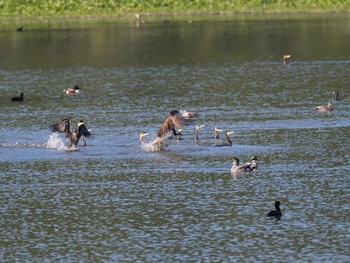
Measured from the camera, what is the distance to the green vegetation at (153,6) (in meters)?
79.8

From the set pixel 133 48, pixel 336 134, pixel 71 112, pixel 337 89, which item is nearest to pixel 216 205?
pixel 336 134

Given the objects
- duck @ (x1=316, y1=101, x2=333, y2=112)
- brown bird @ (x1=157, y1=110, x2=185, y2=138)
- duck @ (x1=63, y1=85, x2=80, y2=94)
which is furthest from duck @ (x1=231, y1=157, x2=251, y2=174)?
duck @ (x1=63, y1=85, x2=80, y2=94)

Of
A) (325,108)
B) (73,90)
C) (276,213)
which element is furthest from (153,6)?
(276,213)

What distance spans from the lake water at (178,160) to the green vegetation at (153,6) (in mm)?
18374

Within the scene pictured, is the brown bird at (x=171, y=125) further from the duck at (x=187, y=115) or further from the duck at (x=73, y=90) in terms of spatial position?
the duck at (x=73, y=90)

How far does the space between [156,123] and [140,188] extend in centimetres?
A: 938

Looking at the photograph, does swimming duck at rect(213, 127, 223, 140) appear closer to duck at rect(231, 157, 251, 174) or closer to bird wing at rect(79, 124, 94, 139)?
bird wing at rect(79, 124, 94, 139)

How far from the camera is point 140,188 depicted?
1096 inches

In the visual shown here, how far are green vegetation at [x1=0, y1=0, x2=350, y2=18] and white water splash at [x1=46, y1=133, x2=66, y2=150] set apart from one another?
46959 mm

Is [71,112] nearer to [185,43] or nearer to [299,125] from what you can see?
[299,125]

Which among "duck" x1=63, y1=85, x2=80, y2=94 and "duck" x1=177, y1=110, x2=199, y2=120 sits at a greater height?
"duck" x1=177, y1=110, x2=199, y2=120

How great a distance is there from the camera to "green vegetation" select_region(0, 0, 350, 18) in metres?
79.8

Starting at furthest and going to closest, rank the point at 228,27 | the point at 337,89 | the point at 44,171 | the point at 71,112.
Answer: the point at 228,27, the point at 337,89, the point at 71,112, the point at 44,171

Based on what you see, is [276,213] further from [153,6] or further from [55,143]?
[153,6]
